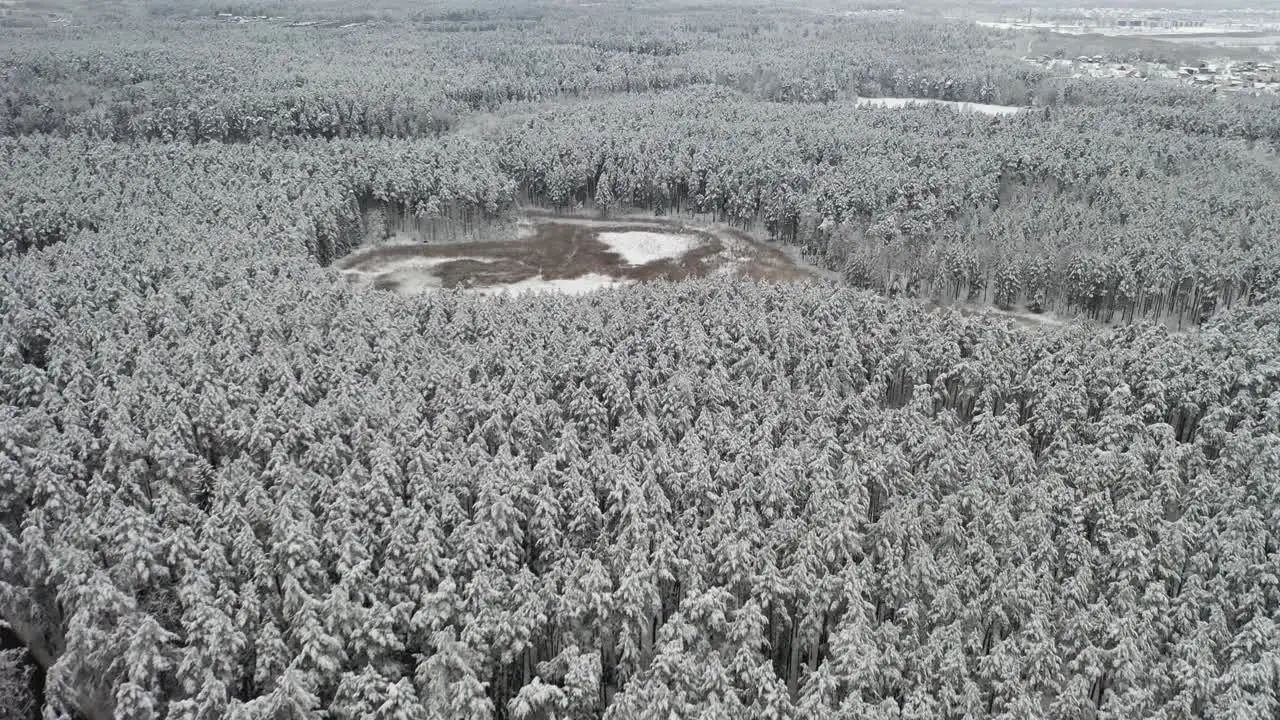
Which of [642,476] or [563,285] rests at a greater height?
[642,476]

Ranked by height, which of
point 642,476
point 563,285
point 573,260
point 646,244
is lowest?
point 563,285

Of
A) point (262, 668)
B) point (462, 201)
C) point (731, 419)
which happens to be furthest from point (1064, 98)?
point (262, 668)

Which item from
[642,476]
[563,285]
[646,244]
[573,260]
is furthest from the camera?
[646,244]

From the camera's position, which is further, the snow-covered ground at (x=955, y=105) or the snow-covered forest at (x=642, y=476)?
the snow-covered ground at (x=955, y=105)

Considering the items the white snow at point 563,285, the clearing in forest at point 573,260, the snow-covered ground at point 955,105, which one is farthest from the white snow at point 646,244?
the snow-covered ground at point 955,105

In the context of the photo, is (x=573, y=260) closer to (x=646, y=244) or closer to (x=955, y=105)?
(x=646, y=244)

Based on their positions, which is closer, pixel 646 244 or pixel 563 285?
pixel 563 285

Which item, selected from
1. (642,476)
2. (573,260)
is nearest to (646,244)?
(573,260)

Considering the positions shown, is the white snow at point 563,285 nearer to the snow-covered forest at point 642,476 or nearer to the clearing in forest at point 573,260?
the clearing in forest at point 573,260
